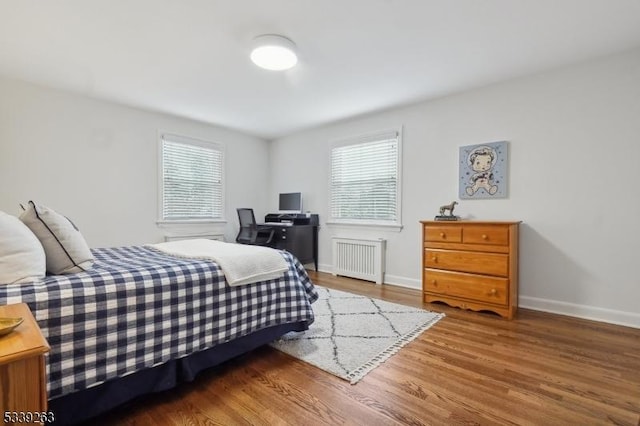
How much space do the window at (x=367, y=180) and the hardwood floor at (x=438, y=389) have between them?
6.96 ft

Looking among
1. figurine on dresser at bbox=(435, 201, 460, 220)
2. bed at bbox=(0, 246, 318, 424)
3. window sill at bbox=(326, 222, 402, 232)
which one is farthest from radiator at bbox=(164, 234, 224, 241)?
figurine on dresser at bbox=(435, 201, 460, 220)

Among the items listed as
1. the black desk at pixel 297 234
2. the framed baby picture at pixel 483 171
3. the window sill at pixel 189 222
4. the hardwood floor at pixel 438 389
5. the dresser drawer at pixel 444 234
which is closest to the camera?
the hardwood floor at pixel 438 389

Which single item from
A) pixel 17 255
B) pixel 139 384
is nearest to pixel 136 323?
pixel 139 384

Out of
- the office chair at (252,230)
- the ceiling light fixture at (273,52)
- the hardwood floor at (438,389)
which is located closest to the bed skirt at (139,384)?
the hardwood floor at (438,389)

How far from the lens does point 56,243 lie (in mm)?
1546

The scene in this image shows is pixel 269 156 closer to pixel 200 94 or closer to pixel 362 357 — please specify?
pixel 200 94

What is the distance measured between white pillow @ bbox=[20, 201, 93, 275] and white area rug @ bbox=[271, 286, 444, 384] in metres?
1.35

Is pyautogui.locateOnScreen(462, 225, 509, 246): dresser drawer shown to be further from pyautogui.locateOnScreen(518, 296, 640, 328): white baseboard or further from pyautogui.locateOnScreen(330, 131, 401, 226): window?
pyautogui.locateOnScreen(330, 131, 401, 226): window

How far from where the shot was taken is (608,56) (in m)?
2.71

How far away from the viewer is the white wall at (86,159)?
3176 mm

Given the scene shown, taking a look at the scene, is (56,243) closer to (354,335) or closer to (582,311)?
(354,335)

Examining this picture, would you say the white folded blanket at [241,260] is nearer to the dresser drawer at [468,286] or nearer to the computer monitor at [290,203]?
the dresser drawer at [468,286]

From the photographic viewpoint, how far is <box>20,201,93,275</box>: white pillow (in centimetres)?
152

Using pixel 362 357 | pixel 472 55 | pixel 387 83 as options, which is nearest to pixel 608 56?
pixel 472 55
